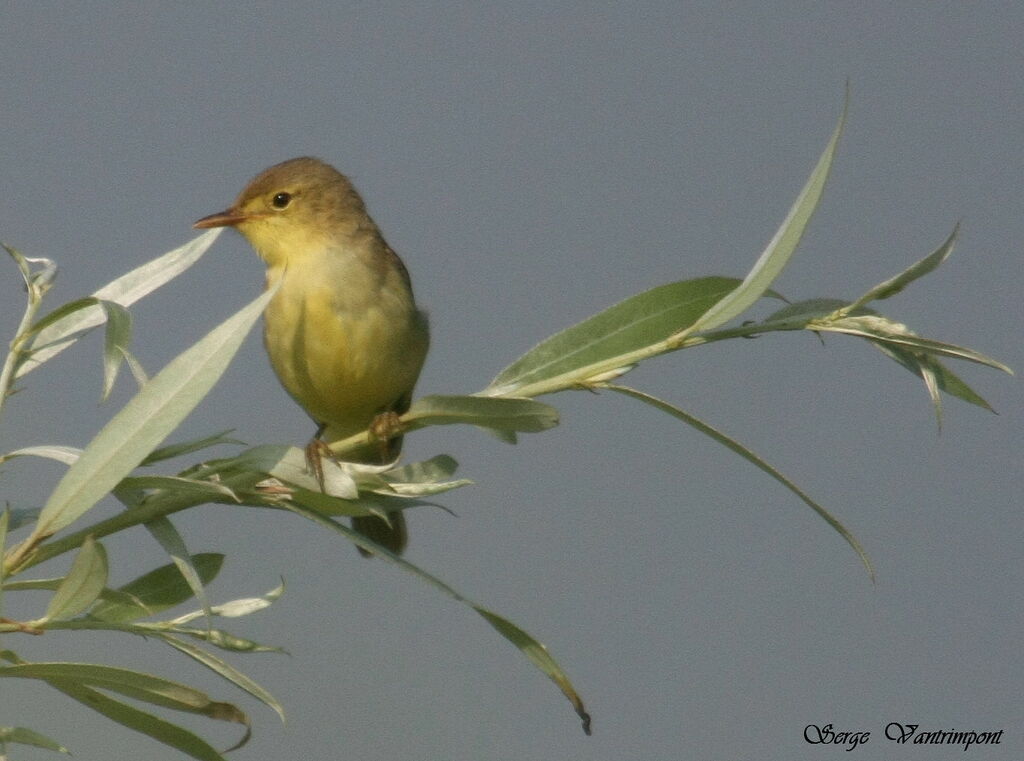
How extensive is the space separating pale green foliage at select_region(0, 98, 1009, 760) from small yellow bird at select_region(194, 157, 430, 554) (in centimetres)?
158

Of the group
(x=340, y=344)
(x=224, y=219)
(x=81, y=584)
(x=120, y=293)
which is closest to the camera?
(x=81, y=584)

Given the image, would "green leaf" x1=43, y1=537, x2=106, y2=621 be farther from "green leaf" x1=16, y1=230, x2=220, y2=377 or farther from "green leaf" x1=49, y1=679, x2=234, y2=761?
"green leaf" x1=16, y1=230, x2=220, y2=377

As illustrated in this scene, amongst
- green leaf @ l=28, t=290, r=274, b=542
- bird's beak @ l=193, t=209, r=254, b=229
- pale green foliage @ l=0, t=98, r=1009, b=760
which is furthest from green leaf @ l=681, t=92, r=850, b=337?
bird's beak @ l=193, t=209, r=254, b=229

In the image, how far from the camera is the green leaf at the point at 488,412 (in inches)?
67.8

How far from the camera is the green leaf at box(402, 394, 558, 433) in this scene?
172cm

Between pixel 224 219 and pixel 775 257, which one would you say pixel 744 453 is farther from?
pixel 224 219

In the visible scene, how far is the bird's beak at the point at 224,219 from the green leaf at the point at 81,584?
2.59 meters

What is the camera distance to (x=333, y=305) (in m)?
3.71

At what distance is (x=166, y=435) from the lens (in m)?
1.58

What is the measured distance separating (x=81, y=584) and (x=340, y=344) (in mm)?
2132

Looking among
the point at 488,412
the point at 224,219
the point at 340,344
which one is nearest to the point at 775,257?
the point at 488,412

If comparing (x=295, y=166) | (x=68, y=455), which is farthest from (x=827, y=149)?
(x=295, y=166)

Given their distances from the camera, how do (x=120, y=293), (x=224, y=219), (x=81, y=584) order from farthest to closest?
(x=224, y=219) < (x=120, y=293) < (x=81, y=584)

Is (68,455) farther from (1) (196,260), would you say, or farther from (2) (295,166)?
(2) (295,166)
